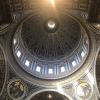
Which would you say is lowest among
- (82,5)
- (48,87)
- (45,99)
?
(45,99)

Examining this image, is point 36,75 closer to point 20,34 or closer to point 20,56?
point 20,56

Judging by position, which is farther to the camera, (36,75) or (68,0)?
(36,75)

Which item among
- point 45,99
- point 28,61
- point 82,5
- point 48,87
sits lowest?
point 45,99

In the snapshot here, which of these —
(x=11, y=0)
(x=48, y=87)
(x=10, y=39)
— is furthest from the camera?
(x=48, y=87)

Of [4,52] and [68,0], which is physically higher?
[68,0]

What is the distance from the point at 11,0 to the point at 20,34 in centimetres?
629

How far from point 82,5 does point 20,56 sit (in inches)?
320

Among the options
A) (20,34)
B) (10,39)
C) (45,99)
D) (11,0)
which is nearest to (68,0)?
(11,0)

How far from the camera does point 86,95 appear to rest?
68.1ft

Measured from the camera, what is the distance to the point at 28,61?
23359 millimetres

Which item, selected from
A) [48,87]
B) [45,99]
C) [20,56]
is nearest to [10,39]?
[20,56]

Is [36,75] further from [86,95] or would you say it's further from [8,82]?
[86,95]

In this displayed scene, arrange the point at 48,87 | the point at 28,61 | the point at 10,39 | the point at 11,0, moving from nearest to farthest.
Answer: the point at 11,0, the point at 10,39, the point at 48,87, the point at 28,61

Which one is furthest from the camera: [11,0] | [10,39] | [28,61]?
[28,61]
